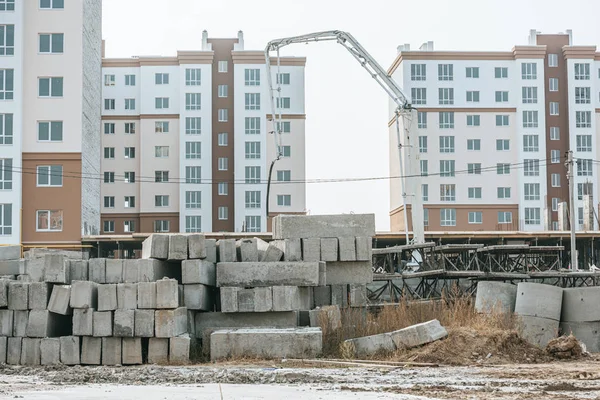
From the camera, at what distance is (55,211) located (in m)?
55.0

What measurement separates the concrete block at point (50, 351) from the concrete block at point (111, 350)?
0.94 m

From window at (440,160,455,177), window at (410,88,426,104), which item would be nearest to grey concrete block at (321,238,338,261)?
window at (440,160,455,177)

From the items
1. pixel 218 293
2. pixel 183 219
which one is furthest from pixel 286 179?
pixel 218 293

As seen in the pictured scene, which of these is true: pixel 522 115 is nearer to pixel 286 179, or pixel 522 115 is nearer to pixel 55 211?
pixel 286 179

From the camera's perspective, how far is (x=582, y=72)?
82.8m

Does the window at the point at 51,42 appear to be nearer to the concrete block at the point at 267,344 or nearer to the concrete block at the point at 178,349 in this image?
the concrete block at the point at 178,349

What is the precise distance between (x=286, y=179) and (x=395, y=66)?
15818mm

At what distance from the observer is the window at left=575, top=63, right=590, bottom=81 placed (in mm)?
82812

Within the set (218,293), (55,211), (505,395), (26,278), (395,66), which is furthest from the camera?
(395,66)

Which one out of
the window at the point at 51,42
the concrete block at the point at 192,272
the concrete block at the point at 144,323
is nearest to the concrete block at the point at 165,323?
the concrete block at the point at 144,323

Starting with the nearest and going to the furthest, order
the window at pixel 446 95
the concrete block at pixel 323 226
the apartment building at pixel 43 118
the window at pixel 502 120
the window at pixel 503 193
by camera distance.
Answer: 1. the concrete block at pixel 323 226
2. the apartment building at pixel 43 118
3. the window at pixel 503 193
4. the window at pixel 446 95
5. the window at pixel 502 120

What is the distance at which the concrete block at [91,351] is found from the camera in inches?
711

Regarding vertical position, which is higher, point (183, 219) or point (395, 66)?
point (395, 66)

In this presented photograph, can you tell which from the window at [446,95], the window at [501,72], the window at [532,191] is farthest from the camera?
the window at [501,72]
